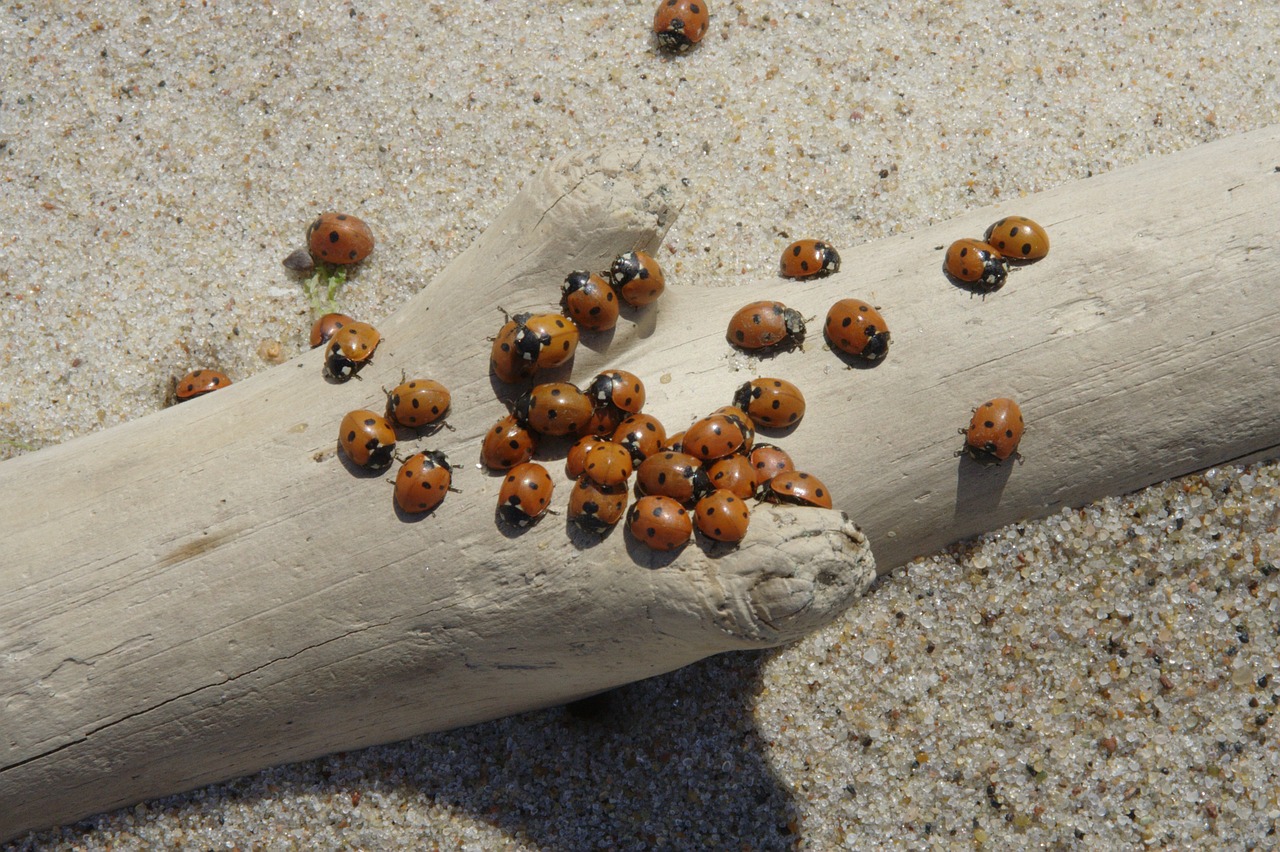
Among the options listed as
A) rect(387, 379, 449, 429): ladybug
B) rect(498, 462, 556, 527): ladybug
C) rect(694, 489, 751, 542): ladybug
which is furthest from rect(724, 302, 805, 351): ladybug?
rect(387, 379, 449, 429): ladybug

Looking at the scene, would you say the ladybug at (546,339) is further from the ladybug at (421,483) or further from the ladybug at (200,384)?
the ladybug at (200,384)

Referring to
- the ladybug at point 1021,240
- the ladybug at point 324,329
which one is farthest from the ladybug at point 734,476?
the ladybug at point 324,329

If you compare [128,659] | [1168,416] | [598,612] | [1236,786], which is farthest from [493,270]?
[1236,786]

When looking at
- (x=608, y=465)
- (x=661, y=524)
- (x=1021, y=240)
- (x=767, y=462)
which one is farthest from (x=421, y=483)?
(x=1021, y=240)

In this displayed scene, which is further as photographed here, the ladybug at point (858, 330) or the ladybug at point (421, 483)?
the ladybug at point (858, 330)

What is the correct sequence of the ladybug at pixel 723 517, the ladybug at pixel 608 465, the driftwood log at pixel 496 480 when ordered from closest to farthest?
1. the ladybug at pixel 723 517
2. the ladybug at pixel 608 465
3. the driftwood log at pixel 496 480

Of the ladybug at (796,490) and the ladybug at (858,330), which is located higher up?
the ladybug at (858,330)

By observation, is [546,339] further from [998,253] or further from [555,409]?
[998,253]

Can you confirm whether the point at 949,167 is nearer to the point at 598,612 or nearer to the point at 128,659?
the point at 598,612
